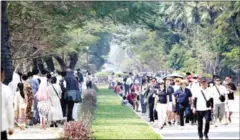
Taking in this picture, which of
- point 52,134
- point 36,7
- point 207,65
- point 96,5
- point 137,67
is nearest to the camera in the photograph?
point 52,134

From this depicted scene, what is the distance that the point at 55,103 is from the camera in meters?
20.8

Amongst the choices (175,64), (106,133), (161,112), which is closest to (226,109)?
(161,112)

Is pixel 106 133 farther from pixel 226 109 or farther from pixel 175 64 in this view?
pixel 175 64

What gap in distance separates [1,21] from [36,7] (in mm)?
4606

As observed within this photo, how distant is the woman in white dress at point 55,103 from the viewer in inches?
813

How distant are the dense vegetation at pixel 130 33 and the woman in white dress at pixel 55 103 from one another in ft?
4.96

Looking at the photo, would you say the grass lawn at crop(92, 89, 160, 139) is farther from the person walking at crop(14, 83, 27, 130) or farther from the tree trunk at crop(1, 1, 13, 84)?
the tree trunk at crop(1, 1, 13, 84)

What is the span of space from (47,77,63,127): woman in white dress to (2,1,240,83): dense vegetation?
1513mm

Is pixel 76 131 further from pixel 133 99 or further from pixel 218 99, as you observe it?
pixel 133 99

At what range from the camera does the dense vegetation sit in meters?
28.1

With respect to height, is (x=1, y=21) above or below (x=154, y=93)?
above

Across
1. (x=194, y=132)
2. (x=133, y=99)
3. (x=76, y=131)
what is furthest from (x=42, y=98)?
(x=133, y=99)

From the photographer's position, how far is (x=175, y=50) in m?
73.1

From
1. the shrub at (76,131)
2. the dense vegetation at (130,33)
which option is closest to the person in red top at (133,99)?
the dense vegetation at (130,33)
